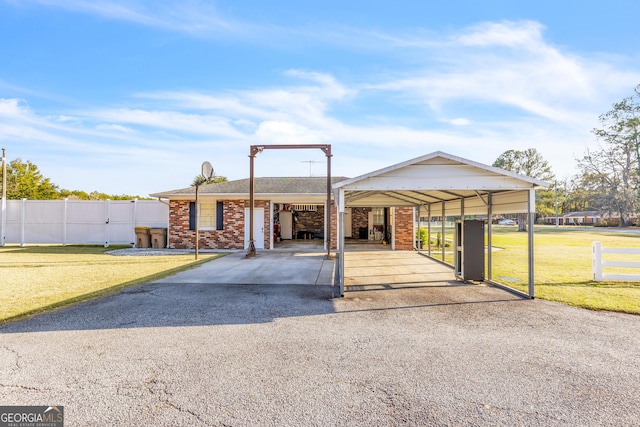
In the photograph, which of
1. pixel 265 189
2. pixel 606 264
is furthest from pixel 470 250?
pixel 265 189

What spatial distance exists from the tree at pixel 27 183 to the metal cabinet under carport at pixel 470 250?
42.3 m

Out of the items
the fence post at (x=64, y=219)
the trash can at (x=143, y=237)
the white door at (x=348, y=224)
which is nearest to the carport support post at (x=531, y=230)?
the trash can at (x=143, y=237)

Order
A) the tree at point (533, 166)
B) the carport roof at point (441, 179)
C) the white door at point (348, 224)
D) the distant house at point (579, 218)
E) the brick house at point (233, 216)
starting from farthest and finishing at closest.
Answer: the distant house at point (579, 218), the tree at point (533, 166), the white door at point (348, 224), the brick house at point (233, 216), the carport roof at point (441, 179)

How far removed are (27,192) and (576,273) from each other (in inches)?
1818

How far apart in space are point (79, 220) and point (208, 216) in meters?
7.81

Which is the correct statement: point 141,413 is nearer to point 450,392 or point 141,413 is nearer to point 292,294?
point 450,392

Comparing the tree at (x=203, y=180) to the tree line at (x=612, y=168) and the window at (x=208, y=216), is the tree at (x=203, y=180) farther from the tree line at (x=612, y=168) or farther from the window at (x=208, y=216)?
the tree line at (x=612, y=168)

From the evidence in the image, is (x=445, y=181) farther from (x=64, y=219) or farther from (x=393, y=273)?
(x=64, y=219)

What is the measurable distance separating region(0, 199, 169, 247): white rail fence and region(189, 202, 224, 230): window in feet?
8.05

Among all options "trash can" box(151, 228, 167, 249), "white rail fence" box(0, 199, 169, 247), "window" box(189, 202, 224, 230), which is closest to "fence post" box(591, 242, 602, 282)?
"window" box(189, 202, 224, 230)

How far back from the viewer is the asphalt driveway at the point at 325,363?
2791 millimetres

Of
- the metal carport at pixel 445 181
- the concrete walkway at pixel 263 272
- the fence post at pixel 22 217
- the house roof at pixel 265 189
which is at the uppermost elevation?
the house roof at pixel 265 189

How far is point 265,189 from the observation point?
57.2ft

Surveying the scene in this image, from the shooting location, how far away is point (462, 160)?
22.6 feet
